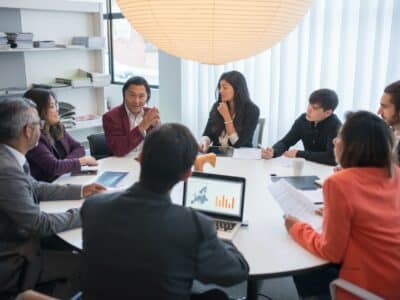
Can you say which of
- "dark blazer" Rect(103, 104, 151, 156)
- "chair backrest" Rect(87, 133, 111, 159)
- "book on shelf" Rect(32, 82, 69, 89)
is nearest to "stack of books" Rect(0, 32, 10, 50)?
"book on shelf" Rect(32, 82, 69, 89)

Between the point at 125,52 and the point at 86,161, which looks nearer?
the point at 86,161

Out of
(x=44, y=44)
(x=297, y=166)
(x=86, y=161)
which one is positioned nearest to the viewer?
(x=297, y=166)

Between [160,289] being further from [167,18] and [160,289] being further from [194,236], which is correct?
[167,18]

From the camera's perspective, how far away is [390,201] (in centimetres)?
142

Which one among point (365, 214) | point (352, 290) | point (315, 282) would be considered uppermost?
point (365, 214)

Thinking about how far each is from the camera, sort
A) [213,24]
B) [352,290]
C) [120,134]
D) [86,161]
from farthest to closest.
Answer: [120,134]
[86,161]
[213,24]
[352,290]

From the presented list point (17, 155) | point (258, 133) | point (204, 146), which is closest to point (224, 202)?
point (17, 155)

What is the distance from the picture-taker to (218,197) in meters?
1.67

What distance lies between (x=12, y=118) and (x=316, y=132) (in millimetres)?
1912

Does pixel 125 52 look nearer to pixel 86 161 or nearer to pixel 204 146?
pixel 204 146

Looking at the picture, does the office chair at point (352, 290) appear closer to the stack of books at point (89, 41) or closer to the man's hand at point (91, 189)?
the man's hand at point (91, 189)

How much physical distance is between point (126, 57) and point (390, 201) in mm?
4230

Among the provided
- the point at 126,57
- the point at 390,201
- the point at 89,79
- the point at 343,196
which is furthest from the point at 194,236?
the point at 126,57

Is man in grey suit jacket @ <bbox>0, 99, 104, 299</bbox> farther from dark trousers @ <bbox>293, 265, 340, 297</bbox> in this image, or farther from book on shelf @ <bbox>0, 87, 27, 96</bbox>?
book on shelf @ <bbox>0, 87, 27, 96</bbox>
